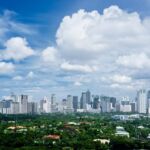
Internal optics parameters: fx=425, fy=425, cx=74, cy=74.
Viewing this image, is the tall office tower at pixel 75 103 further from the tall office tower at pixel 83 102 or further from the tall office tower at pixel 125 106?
the tall office tower at pixel 125 106

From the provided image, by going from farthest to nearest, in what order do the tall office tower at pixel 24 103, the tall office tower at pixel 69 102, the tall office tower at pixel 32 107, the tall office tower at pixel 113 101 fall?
the tall office tower at pixel 113 101, the tall office tower at pixel 69 102, the tall office tower at pixel 32 107, the tall office tower at pixel 24 103

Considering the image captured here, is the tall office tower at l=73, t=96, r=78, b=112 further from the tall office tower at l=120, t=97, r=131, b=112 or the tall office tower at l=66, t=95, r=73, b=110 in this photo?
the tall office tower at l=120, t=97, r=131, b=112

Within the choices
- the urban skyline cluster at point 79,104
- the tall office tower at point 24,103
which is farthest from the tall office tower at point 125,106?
the tall office tower at point 24,103

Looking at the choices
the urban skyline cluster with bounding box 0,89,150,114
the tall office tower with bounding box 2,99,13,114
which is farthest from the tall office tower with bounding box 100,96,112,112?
the tall office tower with bounding box 2,99,13,114

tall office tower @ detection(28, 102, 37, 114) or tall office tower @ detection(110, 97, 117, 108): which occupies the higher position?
tall office tower @ detection(110, 97, 117, 108)

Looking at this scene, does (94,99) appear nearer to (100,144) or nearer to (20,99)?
(20,99)

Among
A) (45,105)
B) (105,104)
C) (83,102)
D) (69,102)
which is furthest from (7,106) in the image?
(105,104)

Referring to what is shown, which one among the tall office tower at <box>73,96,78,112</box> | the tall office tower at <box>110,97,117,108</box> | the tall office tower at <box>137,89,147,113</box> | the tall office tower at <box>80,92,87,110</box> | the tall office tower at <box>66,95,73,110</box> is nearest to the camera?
the tall office tower at <box>137,89,147,113</box>

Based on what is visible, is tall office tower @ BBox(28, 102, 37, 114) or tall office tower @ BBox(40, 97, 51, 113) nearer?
tall office tower @ BBox(28, 102, 37, 114)
